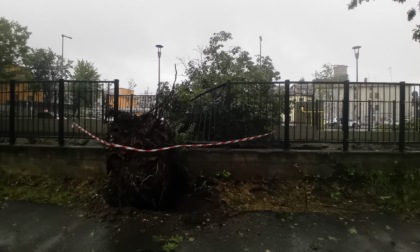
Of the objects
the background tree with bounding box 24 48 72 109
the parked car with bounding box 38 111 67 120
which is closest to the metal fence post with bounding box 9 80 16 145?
the parked car with bounding box 38 111 67 120

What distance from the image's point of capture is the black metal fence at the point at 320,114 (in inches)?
259

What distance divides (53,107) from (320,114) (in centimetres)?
558

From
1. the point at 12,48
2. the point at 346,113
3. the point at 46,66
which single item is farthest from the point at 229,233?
the point at 46,66

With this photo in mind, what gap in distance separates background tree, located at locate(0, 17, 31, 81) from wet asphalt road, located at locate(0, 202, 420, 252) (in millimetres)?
27140

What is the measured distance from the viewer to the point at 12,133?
716 centimetres

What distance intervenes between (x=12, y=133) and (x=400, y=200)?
24.9 ft

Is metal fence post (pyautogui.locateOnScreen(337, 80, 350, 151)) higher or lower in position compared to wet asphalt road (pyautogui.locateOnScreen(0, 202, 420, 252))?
higher

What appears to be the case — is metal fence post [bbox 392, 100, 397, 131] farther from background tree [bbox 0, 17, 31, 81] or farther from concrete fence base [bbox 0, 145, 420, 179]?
background tree [bbox 0, 17, 31, 81]

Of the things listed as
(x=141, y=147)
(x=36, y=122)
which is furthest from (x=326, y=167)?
(x=36, y=122)

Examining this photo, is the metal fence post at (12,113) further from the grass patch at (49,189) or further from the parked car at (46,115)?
the grass patch at (49,189)

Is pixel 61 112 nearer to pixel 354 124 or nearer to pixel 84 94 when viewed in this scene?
pixel 84 94

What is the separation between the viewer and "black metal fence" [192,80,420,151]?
21.6 ft

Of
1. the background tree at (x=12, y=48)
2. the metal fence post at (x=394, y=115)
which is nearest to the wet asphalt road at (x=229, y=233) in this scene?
the metal fence post at (x=394, y=115)

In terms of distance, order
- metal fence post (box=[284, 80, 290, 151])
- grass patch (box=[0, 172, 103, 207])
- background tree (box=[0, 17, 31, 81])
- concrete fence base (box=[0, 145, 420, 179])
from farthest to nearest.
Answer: background tree (box=[0, 17, 31, 81]), metal fence post (box=[284, 80, 290, 151]), concrete fence base (box=[0, 145, 420, 179]), grass patch (box=[0, 172, 103, 207])
